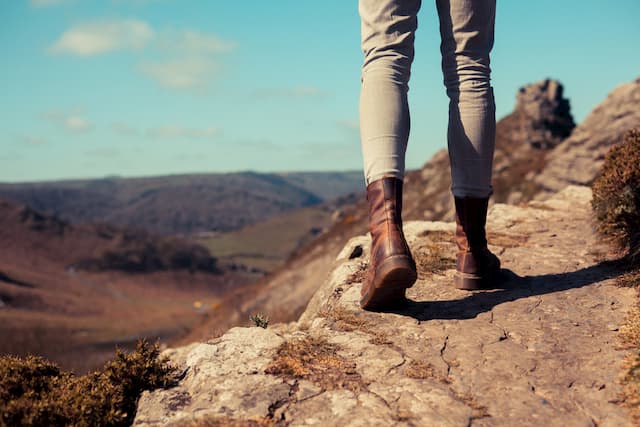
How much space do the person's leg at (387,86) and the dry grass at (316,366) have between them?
40.6 inches

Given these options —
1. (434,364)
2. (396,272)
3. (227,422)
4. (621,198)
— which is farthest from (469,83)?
(621,198)

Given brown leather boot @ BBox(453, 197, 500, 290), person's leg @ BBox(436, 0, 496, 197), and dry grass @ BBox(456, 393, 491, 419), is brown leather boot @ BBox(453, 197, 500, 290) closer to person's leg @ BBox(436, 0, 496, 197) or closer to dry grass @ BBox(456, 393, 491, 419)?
person's leg @ BBox(436, 0, 496, 197)

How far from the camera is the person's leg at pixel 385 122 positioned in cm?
309

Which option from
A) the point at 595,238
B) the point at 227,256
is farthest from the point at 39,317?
the point at 227,256

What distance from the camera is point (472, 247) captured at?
12.2 ft

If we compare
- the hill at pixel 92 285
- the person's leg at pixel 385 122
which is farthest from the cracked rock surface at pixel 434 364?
the hill at pixel 92 285

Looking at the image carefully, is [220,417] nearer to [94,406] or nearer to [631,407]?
[94,406]

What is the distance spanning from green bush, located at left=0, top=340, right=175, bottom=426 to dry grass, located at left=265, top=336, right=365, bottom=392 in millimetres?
554

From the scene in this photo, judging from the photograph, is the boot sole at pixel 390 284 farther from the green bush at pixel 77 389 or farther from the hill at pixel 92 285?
A: the hill at pixel 92 285

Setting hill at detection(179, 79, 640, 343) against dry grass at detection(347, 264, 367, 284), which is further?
hill at detection(179, 79, 640, 343)

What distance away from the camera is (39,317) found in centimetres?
6881

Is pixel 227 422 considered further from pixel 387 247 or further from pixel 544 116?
pixel 544 116

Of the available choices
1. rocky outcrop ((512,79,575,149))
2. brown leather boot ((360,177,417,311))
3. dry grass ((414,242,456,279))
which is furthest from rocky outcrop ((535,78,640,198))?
brown leather boot ((360,177,417,311))

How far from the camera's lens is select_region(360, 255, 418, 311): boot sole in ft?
9.65
